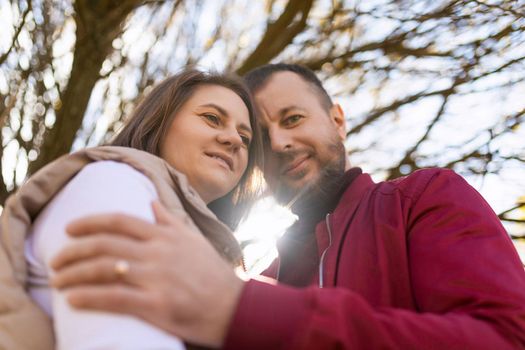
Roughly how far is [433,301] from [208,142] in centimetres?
105

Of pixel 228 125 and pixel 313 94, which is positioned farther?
pixel 313 94

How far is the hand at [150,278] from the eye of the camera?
0.80m

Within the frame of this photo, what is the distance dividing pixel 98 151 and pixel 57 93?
3.39 metres

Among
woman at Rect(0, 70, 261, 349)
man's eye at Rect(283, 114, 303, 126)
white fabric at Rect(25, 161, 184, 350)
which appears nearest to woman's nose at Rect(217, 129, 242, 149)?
man's eye at Rect(283, 114, 303, 126)

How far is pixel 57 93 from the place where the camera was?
4145 millimetres

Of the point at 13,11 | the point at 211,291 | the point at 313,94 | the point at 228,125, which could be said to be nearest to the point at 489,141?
the point at 313,94

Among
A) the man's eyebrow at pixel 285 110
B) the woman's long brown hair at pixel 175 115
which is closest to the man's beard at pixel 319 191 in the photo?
the woman's long brown hair at pixel 175 115

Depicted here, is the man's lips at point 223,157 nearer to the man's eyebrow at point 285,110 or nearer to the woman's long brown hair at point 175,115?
the woman's long brown hair at point 175,115

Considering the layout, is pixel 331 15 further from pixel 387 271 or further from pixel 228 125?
pixel 387 271

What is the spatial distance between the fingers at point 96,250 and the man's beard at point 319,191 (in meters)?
1.45

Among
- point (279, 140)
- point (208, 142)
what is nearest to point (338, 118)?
point (279, 140)

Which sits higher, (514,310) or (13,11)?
(13,11)

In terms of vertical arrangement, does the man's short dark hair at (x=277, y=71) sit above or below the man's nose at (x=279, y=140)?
above

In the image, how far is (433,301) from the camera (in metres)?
1.34
